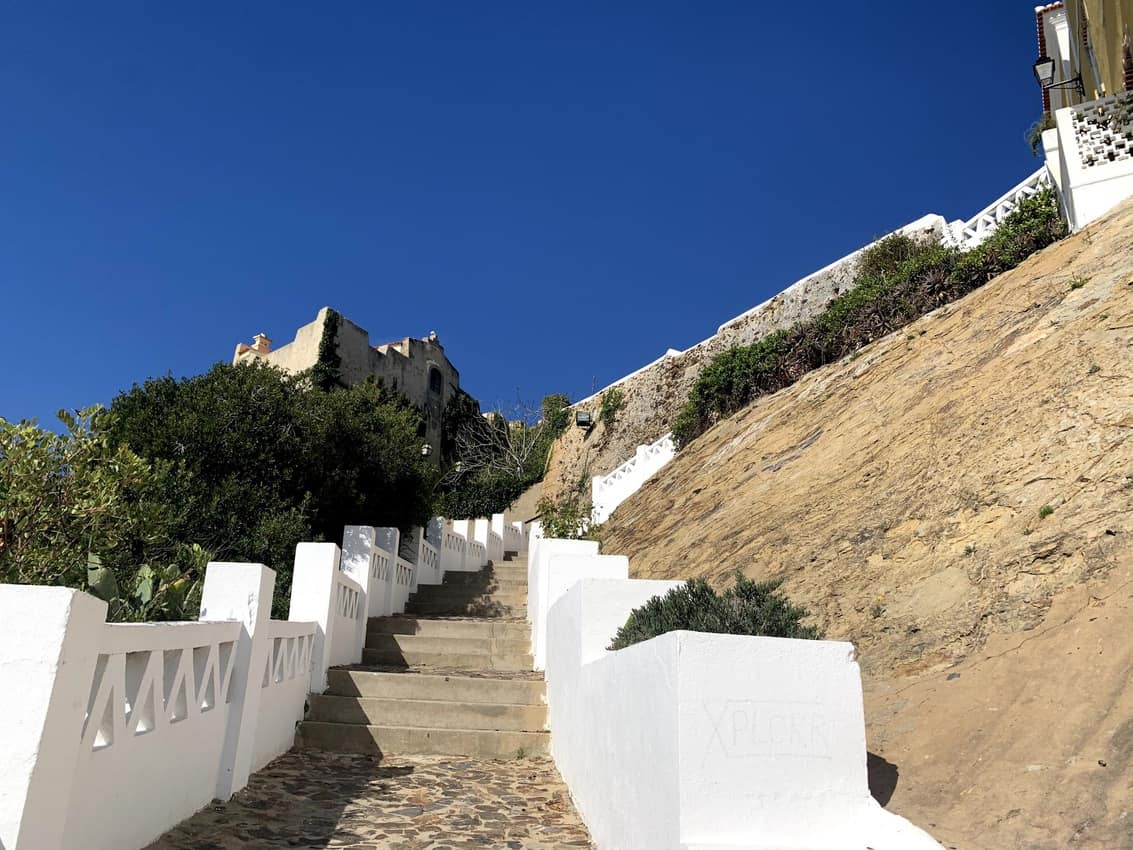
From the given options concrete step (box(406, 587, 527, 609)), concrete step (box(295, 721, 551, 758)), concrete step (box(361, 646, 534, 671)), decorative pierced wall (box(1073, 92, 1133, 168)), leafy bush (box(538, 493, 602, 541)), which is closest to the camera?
concrete step (box(295, 721, 551, 758))

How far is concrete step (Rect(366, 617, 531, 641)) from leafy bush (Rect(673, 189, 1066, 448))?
851cm

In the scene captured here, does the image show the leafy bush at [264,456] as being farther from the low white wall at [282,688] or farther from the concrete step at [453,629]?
the low white wall at [282,688]

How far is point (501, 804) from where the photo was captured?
4.95 m

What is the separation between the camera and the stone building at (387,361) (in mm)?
23672

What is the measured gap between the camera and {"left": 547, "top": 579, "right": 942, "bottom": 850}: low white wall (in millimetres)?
2738

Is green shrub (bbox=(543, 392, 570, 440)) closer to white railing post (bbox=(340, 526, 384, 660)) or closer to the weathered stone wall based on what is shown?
the weathered stone wall

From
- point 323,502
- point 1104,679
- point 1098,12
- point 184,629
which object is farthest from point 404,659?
point 1098,12

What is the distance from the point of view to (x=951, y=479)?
696 cm

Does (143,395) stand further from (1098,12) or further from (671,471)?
(1098,12)

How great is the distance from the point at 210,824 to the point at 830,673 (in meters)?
3.32

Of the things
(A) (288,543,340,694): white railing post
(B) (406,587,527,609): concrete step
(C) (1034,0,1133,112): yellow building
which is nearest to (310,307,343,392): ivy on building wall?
(B) (406,587,527,609): concrete step

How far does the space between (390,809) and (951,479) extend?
18.0 feet

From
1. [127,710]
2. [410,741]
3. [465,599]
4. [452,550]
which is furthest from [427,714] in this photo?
[452,550]

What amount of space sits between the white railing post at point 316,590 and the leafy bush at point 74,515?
1.17m
